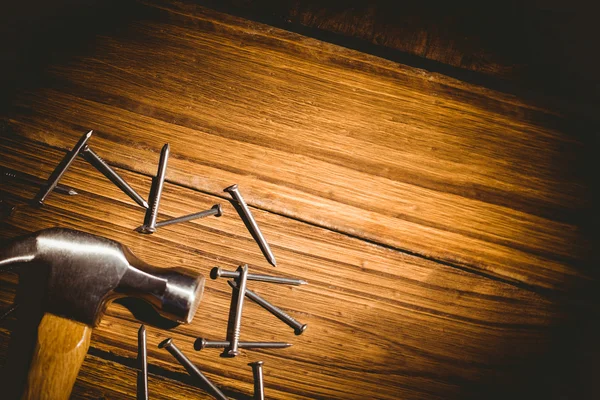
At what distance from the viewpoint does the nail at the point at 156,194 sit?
0.98 metres

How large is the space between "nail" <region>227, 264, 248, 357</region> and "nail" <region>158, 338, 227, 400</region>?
0.43 ft

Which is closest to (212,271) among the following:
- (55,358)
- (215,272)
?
(215,272)

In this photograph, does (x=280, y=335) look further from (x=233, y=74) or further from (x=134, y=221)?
(x=233, y=74)

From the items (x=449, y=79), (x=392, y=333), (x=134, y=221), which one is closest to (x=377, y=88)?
(x=449, y=79)

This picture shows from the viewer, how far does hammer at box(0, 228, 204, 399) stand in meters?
0.83

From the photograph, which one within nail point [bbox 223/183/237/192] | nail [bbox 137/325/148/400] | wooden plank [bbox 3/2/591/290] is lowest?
nail [bbox 137/325/148/400]

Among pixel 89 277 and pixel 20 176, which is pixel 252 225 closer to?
pixel 89 277

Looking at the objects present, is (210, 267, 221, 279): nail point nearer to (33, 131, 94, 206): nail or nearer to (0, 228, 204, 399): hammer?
(0, 228, 204, 399): hammer

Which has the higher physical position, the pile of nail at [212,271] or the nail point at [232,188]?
the nail point at [232,188]

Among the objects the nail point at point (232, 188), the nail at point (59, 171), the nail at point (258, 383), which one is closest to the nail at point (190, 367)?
the nail at point (258, 383)

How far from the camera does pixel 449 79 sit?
1137 mm

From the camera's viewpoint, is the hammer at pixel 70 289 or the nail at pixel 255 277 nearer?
the hammer at pixel 70 289

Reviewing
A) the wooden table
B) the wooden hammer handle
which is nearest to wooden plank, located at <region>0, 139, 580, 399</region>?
the wooden table

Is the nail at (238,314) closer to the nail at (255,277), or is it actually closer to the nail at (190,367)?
the nail at (255,277)
